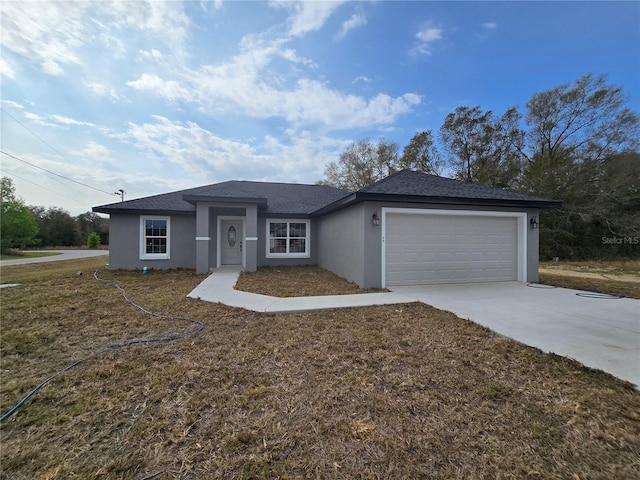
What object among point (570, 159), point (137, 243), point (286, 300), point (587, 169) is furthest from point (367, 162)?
point (286, 300)

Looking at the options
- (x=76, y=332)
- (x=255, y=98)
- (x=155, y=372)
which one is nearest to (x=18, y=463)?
(x=155, y=372)

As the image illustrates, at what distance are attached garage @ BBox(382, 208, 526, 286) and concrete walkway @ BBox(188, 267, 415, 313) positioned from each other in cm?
151

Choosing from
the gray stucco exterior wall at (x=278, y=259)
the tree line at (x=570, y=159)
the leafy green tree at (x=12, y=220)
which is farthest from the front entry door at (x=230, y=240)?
the leafy green tree at (x=12, y=220)

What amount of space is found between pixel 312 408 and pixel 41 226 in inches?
1837

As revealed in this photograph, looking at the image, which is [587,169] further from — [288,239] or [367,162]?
[288,239]

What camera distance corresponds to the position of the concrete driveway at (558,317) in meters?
3.45

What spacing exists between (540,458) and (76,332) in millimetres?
6000

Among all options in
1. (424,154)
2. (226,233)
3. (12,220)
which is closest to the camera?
(226,233)

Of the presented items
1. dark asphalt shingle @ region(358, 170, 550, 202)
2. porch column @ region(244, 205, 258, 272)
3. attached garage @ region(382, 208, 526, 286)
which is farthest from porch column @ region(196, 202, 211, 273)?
attached garage @ region(382, 208, 526, 286)

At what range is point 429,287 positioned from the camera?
25.7ft

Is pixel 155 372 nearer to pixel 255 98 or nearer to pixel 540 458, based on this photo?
pixel 540 458

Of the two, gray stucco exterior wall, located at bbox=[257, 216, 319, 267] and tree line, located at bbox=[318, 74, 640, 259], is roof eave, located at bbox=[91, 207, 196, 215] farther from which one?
tree line, located at bbox=[318, 74, 640, 259]

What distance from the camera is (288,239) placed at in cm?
1289

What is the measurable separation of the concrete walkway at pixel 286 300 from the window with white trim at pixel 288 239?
17.5 ft
